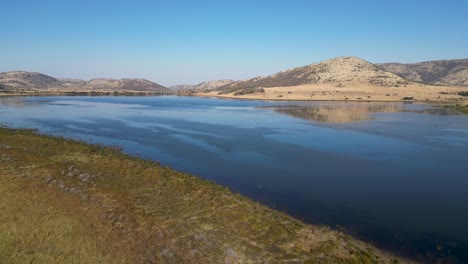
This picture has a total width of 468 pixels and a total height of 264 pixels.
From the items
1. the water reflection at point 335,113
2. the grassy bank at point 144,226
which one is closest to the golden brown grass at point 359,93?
the water reflection at point 335,113

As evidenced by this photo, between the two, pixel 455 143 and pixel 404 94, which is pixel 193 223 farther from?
pixel 404 94

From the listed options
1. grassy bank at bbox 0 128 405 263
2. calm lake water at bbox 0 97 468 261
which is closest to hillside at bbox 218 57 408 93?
calm lake water at bbox 0 97 468 261

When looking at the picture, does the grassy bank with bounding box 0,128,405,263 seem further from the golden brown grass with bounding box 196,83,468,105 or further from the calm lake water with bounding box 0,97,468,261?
the golden brown grass with bounding box 196,83,468,105

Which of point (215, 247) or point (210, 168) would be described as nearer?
point (215, 247)

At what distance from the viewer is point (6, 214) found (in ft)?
50.9

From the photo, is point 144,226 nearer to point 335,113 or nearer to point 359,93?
point 335,113

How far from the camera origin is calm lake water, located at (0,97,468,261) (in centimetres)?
1772

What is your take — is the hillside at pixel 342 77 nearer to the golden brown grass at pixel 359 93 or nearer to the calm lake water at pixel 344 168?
the golden brown grass at pixel 359 93

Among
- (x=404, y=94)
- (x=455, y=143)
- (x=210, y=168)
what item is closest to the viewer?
(x=210, y=168)

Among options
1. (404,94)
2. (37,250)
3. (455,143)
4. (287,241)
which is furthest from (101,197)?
(404,94)

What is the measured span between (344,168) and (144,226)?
716 inches

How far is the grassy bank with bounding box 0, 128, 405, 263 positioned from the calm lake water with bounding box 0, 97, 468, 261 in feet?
10.2

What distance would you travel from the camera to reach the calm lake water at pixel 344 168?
698 inches

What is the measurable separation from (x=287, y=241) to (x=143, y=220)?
19.9 feet
